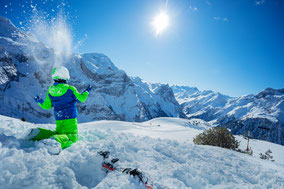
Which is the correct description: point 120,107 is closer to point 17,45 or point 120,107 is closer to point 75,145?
point 17,45

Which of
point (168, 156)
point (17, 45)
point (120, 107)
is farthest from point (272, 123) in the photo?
point (17, 45)

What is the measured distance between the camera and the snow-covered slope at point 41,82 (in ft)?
262

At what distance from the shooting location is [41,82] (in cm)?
9900

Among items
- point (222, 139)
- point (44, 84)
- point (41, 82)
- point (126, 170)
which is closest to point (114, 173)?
point (126, 170)

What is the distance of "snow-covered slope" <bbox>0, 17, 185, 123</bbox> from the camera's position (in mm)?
79938

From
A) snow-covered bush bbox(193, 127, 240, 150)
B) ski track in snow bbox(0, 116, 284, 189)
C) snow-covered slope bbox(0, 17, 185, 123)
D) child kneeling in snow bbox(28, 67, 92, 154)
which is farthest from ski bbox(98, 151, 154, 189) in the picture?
snow-covered slope bbox(0, 17, 185, 123)

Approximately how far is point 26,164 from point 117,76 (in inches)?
6016

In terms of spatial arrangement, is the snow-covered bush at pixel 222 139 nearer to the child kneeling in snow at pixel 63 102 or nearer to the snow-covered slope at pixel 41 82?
the child kneeling in snow at pixel 63 102

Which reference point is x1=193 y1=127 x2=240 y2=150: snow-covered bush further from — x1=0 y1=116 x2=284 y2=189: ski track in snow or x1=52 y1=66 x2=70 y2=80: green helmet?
x1=52 y1=66 x2=70 y2=80: green helmet

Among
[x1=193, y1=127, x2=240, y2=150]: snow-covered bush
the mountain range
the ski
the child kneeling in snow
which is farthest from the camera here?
the mountain range

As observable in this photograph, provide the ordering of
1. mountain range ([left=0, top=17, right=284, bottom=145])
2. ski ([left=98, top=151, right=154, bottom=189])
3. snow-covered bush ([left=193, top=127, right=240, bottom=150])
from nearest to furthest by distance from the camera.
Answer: ski ([left=98, top=151, right=154, bottom=189]) < snow-covered bush ([left=193, top=127, right=240, bottom=150]) < mountain range ([left=0, top=17, right=284, bottom=145])

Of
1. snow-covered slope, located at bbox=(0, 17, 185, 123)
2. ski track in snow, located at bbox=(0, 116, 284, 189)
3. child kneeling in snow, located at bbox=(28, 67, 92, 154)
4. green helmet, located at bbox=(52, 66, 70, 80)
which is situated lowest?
ski track in snow, located at bbox=(0, 116, 284, 189)

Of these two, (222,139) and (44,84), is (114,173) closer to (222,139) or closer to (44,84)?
(222,139)

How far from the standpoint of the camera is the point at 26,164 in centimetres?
239
